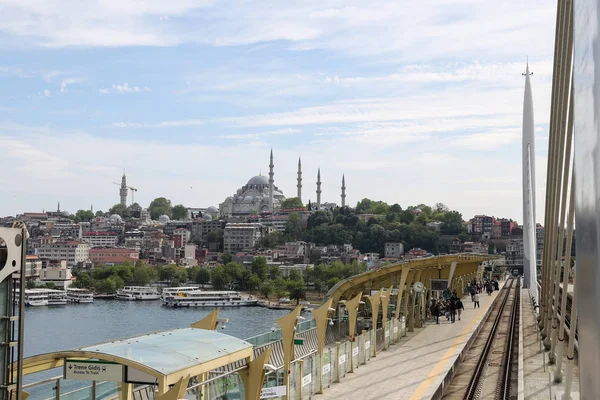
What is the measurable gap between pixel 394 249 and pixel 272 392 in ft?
271

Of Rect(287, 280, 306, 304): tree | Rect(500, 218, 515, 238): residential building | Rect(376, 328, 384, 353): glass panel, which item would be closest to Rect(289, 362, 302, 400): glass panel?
Rect(376, 328, 384, 353): glass panel

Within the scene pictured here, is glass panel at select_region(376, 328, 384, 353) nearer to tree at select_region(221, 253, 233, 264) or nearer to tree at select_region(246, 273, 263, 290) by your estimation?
tree at select_region(246, 273, 263, 290)

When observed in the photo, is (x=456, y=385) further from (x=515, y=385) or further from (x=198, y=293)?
(x=198, y=293)

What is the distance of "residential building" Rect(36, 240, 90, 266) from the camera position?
92.4 m

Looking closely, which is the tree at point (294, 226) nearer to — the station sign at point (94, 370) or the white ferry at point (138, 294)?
the white ferry at point (138, 294)

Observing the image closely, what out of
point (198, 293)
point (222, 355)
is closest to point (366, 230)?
point (198, 293)

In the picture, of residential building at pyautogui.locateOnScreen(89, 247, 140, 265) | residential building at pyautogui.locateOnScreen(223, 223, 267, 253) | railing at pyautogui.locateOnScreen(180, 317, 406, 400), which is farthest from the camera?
residential building at pyautogui.locateOnScreen(223, 223, 267, 253)

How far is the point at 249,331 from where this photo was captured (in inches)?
1635

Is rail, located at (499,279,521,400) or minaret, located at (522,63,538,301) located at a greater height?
minaret, located at (522,63,538,301)

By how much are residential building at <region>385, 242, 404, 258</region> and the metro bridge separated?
70.1 meters

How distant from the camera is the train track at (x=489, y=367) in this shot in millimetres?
10141

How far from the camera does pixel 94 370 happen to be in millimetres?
4973

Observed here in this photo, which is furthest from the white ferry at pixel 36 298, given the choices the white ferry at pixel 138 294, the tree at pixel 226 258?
the tree at pixel 226 258

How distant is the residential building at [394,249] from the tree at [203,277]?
826 inches
